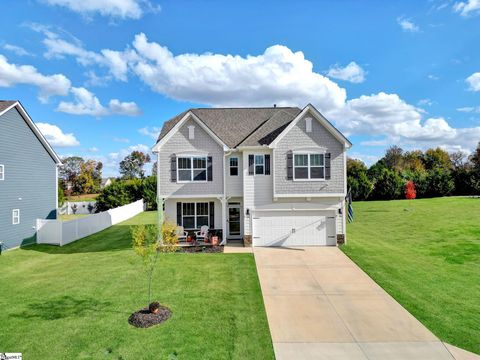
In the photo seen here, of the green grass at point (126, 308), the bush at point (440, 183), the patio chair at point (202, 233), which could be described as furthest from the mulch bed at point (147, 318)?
the bush at point (440, 183)

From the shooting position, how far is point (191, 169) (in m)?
18.2

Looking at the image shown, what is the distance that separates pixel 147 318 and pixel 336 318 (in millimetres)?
5695

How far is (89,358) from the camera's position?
700 cm

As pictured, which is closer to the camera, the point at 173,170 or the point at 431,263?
the point at 431,263

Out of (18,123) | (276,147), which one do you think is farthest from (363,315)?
(18,123)

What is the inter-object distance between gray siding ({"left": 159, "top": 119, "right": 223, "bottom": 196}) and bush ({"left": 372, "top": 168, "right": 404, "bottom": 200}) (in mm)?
34793

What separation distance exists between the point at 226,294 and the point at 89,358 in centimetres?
483

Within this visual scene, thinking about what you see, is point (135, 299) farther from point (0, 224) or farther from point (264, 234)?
point (0, 224)

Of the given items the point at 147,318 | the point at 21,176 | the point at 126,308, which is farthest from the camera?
the point at 21,176

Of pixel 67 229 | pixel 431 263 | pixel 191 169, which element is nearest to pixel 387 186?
pixel 431 263

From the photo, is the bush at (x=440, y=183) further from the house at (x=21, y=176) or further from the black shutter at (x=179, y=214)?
the house at (x=21, y=176)

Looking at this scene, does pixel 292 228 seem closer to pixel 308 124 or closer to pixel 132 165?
pixel 308 124

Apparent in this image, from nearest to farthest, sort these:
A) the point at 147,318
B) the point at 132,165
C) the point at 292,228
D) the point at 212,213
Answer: the point at 147,318, the point at 292,228, the point at 212,213, the point at 132,165

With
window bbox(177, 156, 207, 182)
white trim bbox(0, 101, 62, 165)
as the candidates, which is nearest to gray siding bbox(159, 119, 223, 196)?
window bbox(177, 156, 207, 182)
